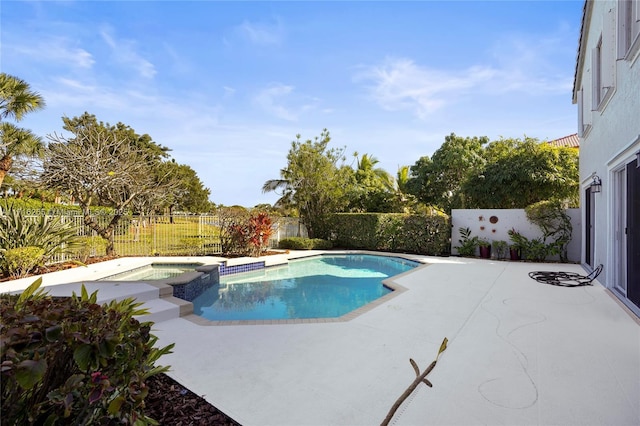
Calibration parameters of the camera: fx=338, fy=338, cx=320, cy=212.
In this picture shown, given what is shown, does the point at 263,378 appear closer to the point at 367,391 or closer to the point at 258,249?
the point at 367,391

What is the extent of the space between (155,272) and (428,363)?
10.2m

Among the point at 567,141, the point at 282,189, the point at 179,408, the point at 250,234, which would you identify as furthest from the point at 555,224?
the point at 567,141

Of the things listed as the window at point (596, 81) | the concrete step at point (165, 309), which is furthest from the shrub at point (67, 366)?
the window at point (596, 81)

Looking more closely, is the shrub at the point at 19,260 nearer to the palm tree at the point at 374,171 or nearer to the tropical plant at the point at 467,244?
the tropical plant at the point at 467,244

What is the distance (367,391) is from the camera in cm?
338

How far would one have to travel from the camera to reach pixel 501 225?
14.6 metres

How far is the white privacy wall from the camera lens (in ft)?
43.0

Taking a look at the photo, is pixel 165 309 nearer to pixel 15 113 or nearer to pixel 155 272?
pixel 155 272

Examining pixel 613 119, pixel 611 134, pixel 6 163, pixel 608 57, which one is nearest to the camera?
pixel 608 57

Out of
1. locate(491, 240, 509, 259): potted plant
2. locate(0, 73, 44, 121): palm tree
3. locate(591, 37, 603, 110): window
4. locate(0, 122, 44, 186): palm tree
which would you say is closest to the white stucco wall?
locate(591, 37, 603, 110): window

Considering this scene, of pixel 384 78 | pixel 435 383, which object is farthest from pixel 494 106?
pixel 435 383

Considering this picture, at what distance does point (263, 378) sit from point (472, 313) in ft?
13.7

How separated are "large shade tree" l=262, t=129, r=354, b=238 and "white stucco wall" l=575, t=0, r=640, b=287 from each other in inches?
448

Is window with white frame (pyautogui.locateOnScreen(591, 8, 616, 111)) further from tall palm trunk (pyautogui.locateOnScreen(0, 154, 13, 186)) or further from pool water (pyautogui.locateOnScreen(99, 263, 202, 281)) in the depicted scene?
tall palm trunk (pyautogui.locateOnScreen(0, 154, 13, 186))
